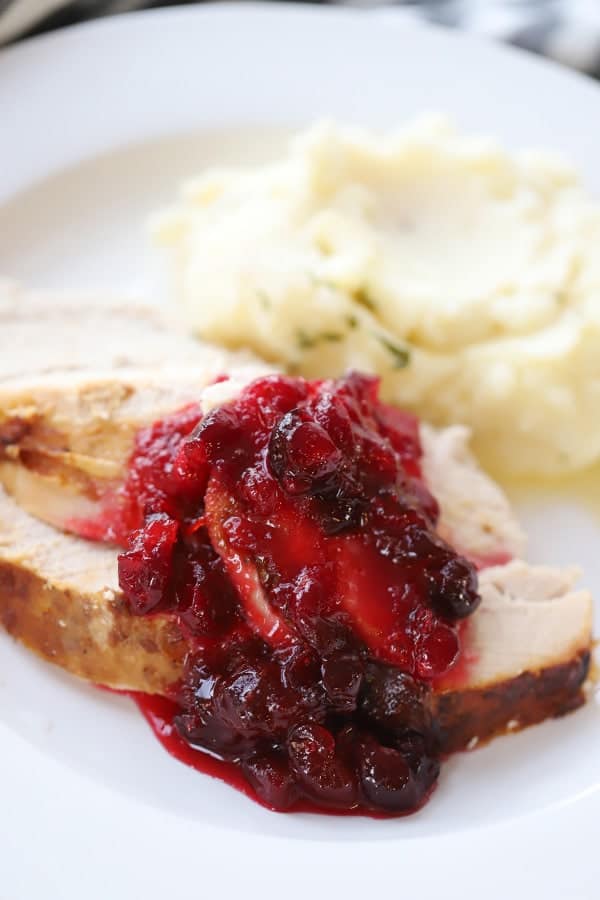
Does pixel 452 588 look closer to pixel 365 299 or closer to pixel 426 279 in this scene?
pixel 365 299

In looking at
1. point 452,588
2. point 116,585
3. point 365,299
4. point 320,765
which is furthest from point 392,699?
point 365,299

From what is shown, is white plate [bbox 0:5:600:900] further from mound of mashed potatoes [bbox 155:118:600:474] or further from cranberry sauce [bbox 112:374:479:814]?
mound of mashed potatoes [bbox 155:118:600:474]

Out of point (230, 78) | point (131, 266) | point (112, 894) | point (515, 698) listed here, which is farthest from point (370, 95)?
point (112, 894)

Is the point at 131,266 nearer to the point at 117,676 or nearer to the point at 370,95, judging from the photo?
the point at 370,95

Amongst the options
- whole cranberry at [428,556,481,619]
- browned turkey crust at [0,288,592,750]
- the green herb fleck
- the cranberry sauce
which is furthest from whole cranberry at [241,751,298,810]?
the green herb fleck

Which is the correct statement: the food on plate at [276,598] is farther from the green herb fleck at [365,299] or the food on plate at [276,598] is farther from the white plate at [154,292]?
the green herb fleck at [365,299]

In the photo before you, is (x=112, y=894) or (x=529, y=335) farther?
(x=529, y=335)

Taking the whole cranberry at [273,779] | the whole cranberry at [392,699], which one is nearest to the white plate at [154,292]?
the whole cranberry at [273,779]
